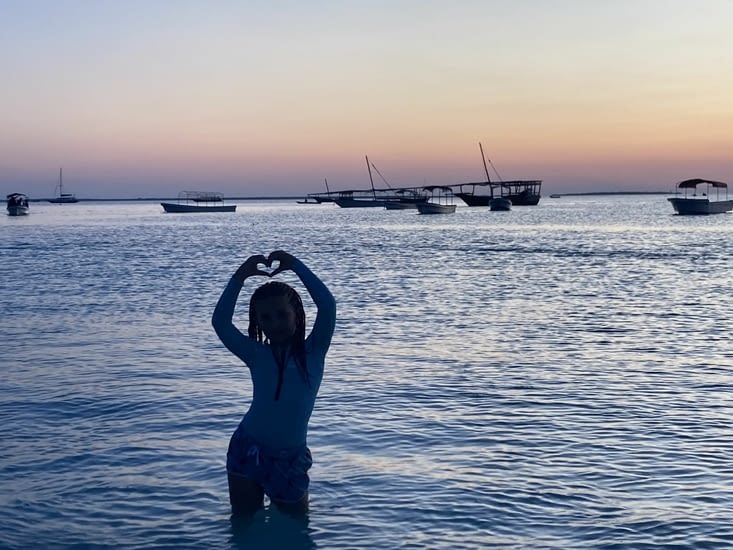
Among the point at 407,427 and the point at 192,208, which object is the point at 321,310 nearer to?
the point at 407,427

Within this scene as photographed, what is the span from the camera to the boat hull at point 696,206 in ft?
311

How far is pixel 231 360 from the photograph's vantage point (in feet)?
43.7

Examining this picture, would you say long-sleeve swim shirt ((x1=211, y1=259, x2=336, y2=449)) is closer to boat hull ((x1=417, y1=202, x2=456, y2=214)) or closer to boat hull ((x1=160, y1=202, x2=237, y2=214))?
boat hull ((x1=417, y1=202, x2=456, y2=214))

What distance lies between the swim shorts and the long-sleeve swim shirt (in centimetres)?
5

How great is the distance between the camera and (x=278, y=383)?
16.8 feet

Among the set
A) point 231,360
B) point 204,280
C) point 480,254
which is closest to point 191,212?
point 480,254

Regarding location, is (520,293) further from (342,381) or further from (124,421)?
(124,421)

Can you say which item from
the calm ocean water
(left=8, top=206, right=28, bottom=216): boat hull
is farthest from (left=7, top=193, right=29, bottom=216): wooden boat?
the calm ocean water

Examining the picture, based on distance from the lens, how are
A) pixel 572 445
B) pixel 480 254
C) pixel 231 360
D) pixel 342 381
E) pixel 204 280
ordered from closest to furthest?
pixel 572 445 < pixel 342 381 < pixel 231 360 < pixel 204 280 < pixel 480 254

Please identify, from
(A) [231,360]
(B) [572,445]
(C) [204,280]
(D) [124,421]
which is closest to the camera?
(B) [572,445]

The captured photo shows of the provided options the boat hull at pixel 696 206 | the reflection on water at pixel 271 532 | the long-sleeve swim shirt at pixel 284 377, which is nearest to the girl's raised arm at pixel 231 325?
the long-sleeve swim shirt at pixel 284 377

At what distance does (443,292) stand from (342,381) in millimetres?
13019

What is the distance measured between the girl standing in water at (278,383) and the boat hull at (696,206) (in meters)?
95.6

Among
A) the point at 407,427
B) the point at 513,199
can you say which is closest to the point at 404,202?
the point at 513,199
